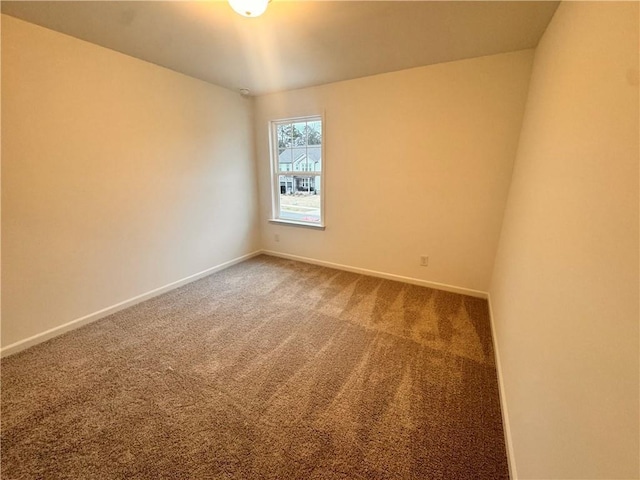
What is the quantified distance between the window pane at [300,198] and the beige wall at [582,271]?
2600mm

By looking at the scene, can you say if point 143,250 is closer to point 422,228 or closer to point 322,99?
point 322,99

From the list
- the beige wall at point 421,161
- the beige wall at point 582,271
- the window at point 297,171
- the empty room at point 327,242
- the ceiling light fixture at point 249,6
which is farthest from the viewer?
the window at point 297,171

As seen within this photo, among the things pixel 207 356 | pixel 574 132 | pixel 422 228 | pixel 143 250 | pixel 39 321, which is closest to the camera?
pixel 574 132

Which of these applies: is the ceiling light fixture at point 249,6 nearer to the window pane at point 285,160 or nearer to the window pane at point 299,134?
the window pane at point 299,134

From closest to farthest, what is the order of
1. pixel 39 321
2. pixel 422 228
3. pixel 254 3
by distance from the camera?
pixel 254 3 < pixel 39 321 < pixel 422 228

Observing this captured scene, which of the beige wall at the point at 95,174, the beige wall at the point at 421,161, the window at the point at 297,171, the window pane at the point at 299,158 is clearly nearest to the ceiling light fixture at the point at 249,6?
the beige wall at the point at 95,174

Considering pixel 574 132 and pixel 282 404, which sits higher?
pixel 574 132

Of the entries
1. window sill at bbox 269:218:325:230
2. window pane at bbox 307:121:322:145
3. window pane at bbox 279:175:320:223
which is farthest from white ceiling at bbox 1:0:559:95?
window sill at bbox 269:218:325:230

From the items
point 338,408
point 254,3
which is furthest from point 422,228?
point 254,3

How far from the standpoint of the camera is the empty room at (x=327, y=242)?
3.07 feet

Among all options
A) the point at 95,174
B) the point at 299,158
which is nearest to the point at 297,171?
the point at 299,158

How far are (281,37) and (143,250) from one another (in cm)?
241

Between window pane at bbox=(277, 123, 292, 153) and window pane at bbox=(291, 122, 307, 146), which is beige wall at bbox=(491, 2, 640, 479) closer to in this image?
window pane at bbox=(291, 122, 307, 146)

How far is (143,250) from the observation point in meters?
2.77
